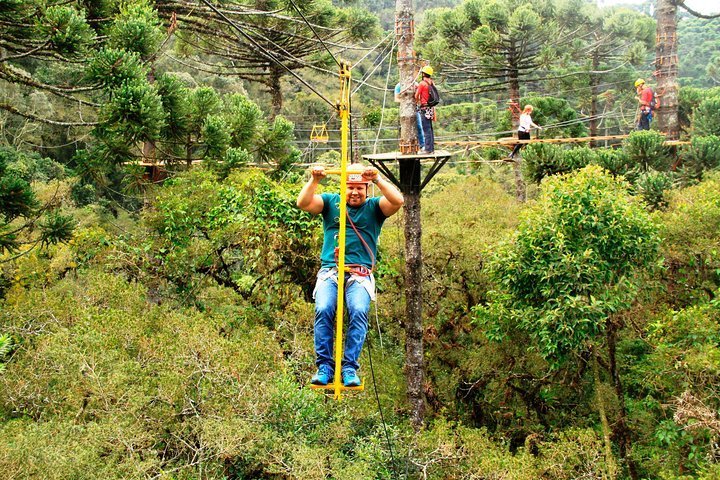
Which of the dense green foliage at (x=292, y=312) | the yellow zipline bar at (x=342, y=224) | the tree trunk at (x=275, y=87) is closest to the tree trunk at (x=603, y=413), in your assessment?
the dense green foliage at (x=292, y=312)

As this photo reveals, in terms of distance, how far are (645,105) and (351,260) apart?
489 inches

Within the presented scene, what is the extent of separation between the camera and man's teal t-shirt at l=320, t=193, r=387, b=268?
17.2 ft

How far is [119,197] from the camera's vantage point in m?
26.5

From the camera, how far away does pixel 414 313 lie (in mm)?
9586

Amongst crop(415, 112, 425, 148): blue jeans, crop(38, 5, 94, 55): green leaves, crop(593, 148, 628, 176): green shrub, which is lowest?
crop(593, 148, 628, 176): green shrub

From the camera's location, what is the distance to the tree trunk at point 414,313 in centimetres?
939

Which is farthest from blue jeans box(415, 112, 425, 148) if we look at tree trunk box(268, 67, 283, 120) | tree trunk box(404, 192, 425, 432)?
tree trunk box(268, 67, 283, 120)

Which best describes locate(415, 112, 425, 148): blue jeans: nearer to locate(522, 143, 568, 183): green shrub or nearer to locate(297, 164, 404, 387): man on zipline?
locate(297, 164, 404, 387): man on zipline

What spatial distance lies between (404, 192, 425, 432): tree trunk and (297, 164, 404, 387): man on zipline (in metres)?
3.98

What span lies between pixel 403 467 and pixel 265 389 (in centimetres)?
212

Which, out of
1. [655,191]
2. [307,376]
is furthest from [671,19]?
[307,376]

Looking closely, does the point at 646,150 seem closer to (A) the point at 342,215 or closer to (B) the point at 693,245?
(B) the point at 693,245

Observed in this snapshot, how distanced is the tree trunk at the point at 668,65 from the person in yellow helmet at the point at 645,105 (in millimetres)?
220

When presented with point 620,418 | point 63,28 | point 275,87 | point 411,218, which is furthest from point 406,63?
point 275,87
